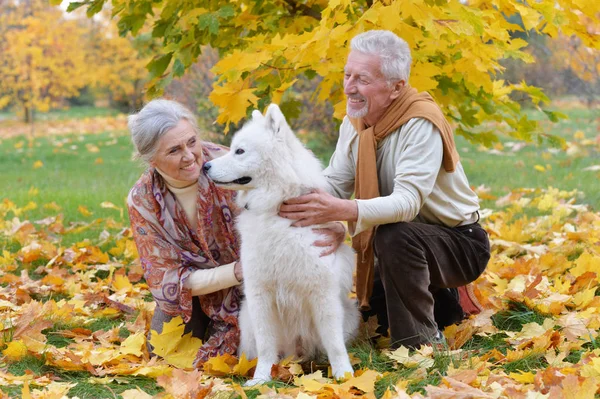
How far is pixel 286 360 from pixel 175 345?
23.3 inches

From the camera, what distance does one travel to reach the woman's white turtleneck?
3.34 m

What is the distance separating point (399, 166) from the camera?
307cm

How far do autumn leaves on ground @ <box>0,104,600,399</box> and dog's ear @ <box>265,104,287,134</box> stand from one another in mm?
1025

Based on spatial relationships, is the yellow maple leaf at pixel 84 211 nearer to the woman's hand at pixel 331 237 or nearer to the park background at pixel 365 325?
Result: the park background at pixel 365 325

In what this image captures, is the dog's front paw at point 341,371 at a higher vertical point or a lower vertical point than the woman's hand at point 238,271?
lower

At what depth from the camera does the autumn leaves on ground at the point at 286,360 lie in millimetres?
2658

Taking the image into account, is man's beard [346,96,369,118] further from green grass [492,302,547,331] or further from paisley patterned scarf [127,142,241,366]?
green grass [492,302,547,331]

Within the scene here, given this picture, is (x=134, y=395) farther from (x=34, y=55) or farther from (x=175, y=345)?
(x=34, y=55)

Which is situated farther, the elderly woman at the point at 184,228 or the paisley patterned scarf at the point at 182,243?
the paisley patterned scarf at the point at 182,243

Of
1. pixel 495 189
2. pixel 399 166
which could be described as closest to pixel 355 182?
pixel 399 166

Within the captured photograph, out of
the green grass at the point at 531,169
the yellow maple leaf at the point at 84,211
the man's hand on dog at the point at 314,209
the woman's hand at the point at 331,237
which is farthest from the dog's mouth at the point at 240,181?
the green grass at the point at 531,169

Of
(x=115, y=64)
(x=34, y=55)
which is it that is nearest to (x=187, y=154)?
(x=34, y=55)

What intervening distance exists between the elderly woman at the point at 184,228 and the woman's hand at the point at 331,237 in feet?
1.65

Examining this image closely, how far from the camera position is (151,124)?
3.29 metres
